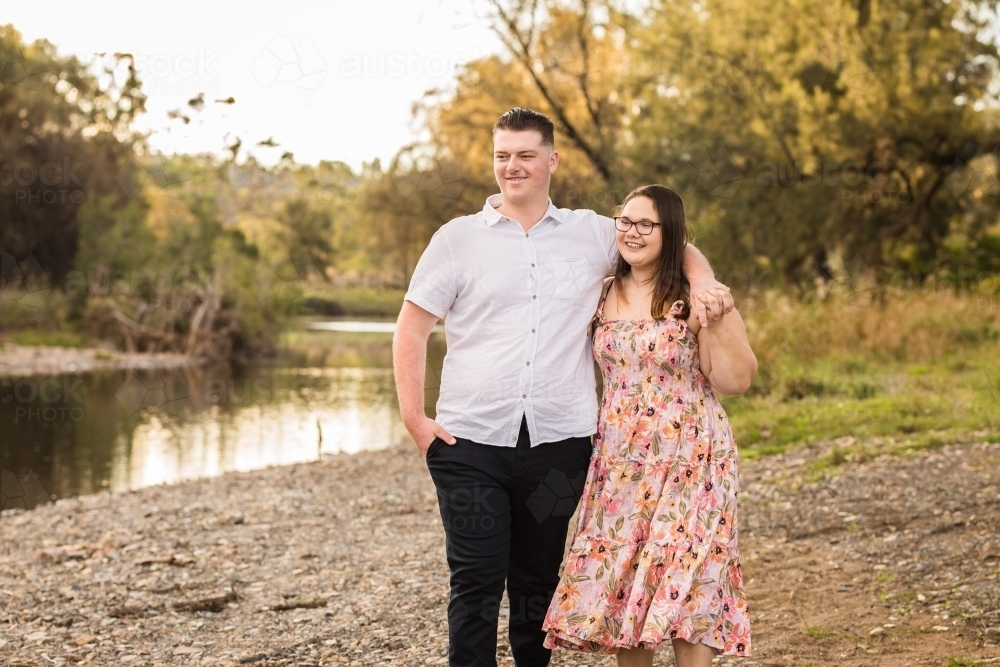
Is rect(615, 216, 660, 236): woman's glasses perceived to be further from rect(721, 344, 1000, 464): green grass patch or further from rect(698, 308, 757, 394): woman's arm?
rect(721, 344, 1000, 464): green grass patch

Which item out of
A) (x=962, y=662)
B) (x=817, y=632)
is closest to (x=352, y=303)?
(x=817, y=632)

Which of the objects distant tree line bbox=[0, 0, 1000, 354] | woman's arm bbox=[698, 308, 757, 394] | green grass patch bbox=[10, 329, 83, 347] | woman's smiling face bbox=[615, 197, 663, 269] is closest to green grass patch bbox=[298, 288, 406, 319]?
distant tree line bbox=[0, 0, 1000, 354]

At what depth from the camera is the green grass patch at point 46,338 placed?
30016mm

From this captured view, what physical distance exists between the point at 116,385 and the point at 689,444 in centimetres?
2161

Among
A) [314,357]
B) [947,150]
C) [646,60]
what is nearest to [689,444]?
[947,150]

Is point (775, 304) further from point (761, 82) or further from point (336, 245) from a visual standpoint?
point (336, 245)

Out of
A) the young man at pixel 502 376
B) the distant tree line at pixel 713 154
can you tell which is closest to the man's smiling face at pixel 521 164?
the young man at pixel 502 376

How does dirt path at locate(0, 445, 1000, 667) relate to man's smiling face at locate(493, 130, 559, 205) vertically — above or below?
below

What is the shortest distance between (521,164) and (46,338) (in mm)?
29716

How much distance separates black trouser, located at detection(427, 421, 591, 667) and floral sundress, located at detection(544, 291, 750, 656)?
11cm

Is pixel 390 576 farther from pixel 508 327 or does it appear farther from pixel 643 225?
pixel 643 225

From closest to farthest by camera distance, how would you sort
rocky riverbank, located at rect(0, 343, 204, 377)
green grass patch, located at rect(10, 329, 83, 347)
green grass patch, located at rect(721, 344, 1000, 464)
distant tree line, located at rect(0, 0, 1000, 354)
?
green grass patch, located at rect(721, 344, 1000, 464), distant tree line, located at rect(0, 0, 1000, 354), rocky riverbank, located at rect(0, 343, 204, 377), green grass patch, located at rect(10, 329, 83, 347)

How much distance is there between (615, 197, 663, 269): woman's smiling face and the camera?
11.9 ft

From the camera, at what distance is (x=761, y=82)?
21.4 metres
